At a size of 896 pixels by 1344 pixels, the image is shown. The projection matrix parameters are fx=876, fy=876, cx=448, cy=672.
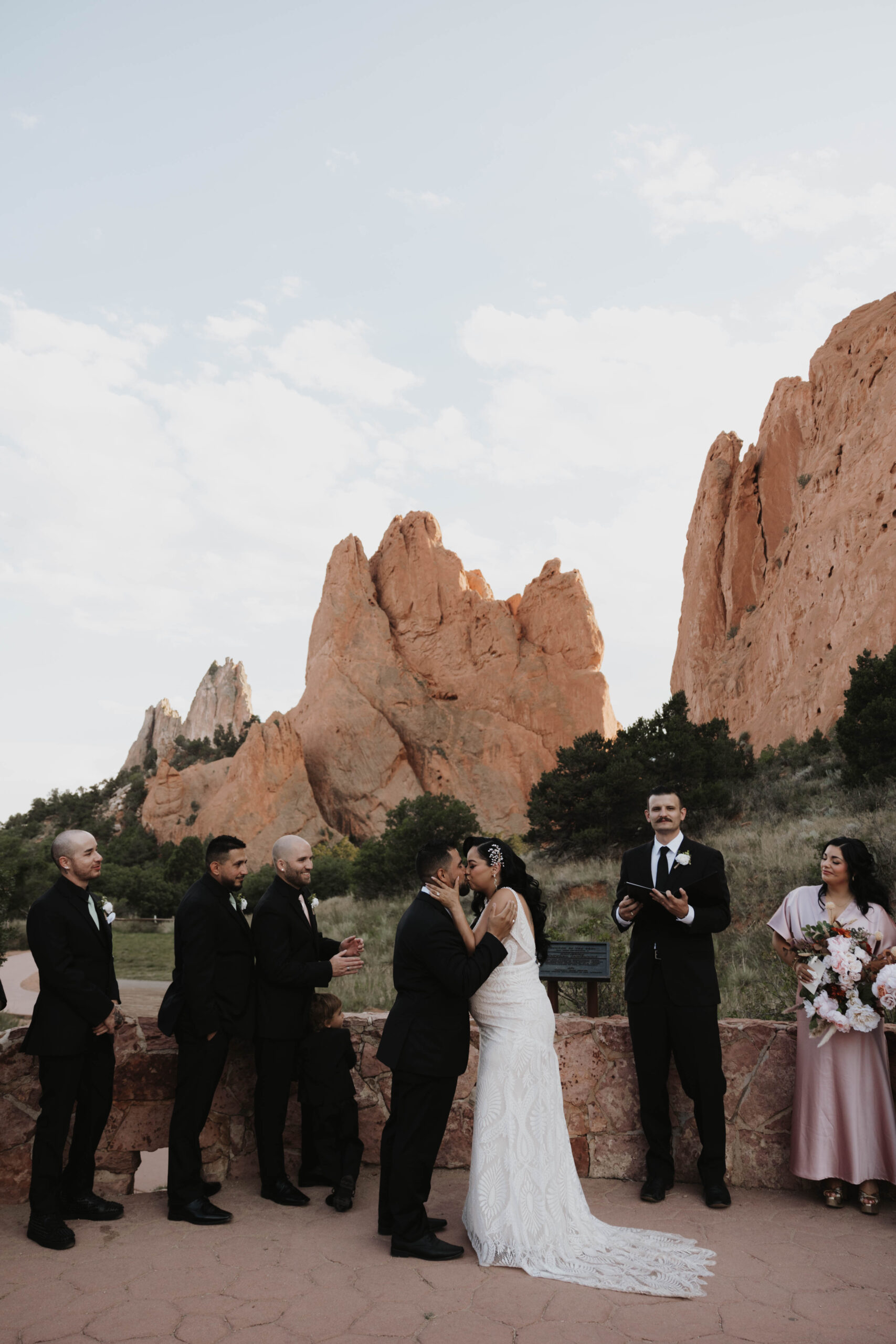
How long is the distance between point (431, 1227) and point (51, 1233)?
1687mm

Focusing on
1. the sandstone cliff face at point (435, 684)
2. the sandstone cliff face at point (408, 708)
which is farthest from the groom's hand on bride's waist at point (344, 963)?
the sandstone cliff face at point (435, 684)

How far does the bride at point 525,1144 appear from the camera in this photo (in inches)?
145

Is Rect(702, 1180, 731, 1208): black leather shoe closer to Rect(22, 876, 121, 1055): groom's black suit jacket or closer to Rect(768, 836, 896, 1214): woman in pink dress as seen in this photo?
Rect(768, 836, 896, 1214): woman in pink dress

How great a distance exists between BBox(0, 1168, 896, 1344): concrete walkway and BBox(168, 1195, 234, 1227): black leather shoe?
5 cm

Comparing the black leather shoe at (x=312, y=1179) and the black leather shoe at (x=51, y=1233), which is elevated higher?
the black leather shoe at (x=51, y=1233)

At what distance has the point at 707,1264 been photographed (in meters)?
3.65

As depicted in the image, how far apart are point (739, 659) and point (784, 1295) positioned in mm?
39284

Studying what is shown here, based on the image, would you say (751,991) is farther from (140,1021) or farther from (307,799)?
(307,799)

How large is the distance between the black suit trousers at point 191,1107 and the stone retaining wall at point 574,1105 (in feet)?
1.11

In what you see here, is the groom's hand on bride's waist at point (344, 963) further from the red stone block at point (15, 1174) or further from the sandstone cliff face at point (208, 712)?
the sandstone cliff face at point (208, 712)

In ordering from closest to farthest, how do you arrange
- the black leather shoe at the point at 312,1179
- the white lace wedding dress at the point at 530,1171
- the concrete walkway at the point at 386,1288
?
→ the concrete walkway at the point at 386,1288, the white lace wedding dress at the point at 530,1171, the black leather shoe at the point at 312,1179

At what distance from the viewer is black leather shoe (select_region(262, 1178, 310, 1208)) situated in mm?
4414

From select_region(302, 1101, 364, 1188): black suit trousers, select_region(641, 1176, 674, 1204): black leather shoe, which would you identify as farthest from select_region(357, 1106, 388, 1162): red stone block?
select_region(641, 1176, 674, 1204): black leather shoe

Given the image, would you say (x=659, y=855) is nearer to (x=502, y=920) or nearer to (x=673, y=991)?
(x=673, y=991)
